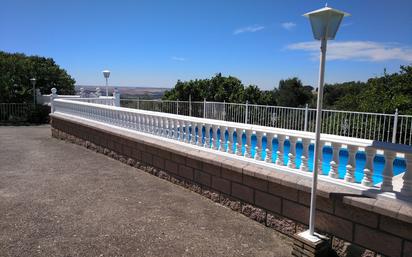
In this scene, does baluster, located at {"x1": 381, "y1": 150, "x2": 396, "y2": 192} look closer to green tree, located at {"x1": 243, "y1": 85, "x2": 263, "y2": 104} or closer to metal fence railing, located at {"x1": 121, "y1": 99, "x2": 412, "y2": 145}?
metal fence railing, located at {"x1": 121, "y1": 99, "x2": 412, "y2": 145}

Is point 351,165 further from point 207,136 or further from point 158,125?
point 158,125

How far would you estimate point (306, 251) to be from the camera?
3596 mm

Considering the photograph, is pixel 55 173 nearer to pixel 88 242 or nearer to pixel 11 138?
pixel 88 242

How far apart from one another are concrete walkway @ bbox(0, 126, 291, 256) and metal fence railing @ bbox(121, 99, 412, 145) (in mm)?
6775

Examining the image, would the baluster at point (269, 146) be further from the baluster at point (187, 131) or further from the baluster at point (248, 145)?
the baluster at point (187, 131)

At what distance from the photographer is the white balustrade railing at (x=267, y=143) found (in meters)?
3.44

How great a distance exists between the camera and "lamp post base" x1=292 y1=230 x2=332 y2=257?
352cm

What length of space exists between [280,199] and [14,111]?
21.3 meters

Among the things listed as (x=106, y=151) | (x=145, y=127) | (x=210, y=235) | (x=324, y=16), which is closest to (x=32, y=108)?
(x=106, y=151)

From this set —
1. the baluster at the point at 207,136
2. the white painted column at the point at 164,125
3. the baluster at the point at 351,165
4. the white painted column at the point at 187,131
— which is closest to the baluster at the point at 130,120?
the white painted column at the point at 164,125

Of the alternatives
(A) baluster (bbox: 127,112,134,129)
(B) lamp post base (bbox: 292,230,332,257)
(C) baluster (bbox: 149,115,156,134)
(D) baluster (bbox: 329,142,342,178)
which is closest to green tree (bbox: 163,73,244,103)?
(A) baluster (bbox: 127,112,134,129)

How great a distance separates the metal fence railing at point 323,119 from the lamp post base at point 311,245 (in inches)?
273

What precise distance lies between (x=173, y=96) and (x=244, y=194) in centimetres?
1765

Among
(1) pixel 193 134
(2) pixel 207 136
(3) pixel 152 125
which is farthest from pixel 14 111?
(2) pixel 207 136
